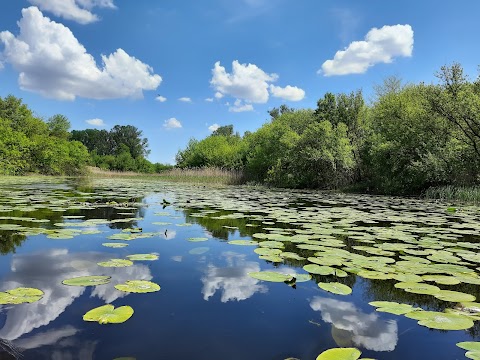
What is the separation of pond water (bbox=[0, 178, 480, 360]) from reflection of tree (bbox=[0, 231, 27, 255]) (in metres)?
0.01

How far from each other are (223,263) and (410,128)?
1287cm

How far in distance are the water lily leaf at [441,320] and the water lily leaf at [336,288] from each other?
14.9 inches

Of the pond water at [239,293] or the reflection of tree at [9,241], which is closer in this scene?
the pond water at [239,293]

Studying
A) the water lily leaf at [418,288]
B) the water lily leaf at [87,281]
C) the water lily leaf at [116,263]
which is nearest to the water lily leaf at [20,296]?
the water lily leaf at [87,281]

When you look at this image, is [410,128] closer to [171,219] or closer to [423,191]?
[423,191]

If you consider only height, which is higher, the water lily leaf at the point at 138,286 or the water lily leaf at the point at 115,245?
the water lily leaf at the point at 138,286

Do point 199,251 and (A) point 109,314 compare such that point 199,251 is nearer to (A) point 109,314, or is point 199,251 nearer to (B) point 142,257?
(B) point 142,257

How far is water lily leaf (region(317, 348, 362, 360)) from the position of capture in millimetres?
1153

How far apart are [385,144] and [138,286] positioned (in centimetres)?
1318

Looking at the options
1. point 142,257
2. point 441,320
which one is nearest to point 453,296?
point 441,320

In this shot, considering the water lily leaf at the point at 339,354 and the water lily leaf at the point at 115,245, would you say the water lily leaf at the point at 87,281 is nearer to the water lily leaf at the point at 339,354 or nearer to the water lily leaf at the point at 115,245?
the water lily leaf at the point at 115,245

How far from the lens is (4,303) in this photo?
157 cm

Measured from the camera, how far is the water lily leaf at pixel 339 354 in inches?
45.4

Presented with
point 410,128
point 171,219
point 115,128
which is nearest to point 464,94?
point 410,128
